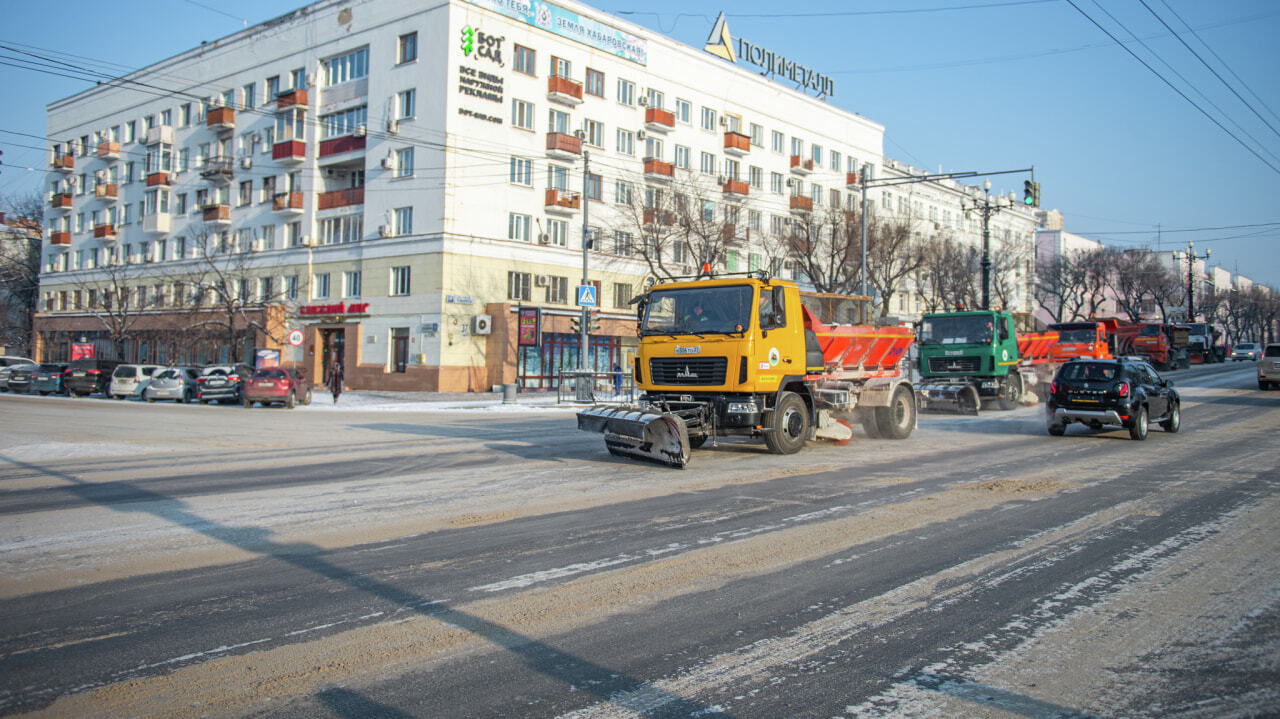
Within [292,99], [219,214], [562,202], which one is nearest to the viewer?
[562,202]

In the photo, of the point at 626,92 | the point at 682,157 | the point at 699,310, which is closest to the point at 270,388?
the point at 699,310

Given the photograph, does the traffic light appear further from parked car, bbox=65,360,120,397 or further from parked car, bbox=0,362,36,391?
parked car, bbox=0,362,36,391

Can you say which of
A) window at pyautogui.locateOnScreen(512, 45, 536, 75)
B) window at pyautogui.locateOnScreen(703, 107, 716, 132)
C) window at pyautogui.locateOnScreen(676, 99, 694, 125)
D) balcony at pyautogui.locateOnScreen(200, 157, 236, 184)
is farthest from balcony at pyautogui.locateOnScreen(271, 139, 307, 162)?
window at pyautogui.locateOnScreen(703, 107, 716, 132)

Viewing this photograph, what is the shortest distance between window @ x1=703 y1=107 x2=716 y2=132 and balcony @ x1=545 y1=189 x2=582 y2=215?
1198 centimetres

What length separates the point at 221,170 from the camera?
5097cm

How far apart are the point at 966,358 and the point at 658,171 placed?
27.5 metres

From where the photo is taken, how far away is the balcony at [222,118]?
5103cm

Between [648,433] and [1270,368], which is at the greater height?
[1270,368]

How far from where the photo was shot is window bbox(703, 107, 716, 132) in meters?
52.2

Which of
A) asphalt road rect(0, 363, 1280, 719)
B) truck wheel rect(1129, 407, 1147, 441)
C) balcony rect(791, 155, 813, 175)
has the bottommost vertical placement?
asphalt road rect(0, 363, 1280, 719)

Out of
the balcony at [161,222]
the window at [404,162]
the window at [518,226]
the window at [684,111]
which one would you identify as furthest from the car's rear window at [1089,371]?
the balcony at [161,222]

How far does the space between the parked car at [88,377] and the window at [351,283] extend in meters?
11.1

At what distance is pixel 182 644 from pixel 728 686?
3066 mm

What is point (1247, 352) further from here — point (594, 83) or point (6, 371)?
point (6, 371)
